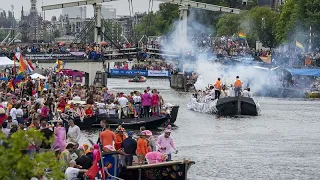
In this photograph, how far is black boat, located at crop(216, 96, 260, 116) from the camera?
62.8 metres

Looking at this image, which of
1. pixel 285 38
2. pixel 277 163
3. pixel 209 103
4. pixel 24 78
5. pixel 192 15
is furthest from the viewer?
pixel 192 15

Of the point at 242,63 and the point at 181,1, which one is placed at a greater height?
the point at 181,1

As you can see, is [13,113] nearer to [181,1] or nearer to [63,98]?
[63,98]

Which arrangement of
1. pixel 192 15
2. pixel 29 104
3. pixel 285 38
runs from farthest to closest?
pixel 192 15
pixel 285 38
pixel 29 104

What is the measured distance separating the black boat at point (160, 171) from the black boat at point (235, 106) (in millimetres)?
36210

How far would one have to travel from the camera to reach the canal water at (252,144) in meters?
36.2

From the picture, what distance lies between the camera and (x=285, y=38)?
5300 inches

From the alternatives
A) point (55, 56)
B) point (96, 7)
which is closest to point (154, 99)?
point (55, 56)

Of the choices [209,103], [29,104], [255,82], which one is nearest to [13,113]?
[29,104]

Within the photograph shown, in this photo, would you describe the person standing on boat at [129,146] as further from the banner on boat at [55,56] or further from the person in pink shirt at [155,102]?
the banner on boat at [55,56]

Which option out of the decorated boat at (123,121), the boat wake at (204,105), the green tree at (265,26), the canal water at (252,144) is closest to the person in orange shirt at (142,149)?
the canal water at (252,144)

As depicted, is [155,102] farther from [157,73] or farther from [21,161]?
[157,73]

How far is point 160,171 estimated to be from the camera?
26.6 meters

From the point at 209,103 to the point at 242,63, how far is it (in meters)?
37.6
